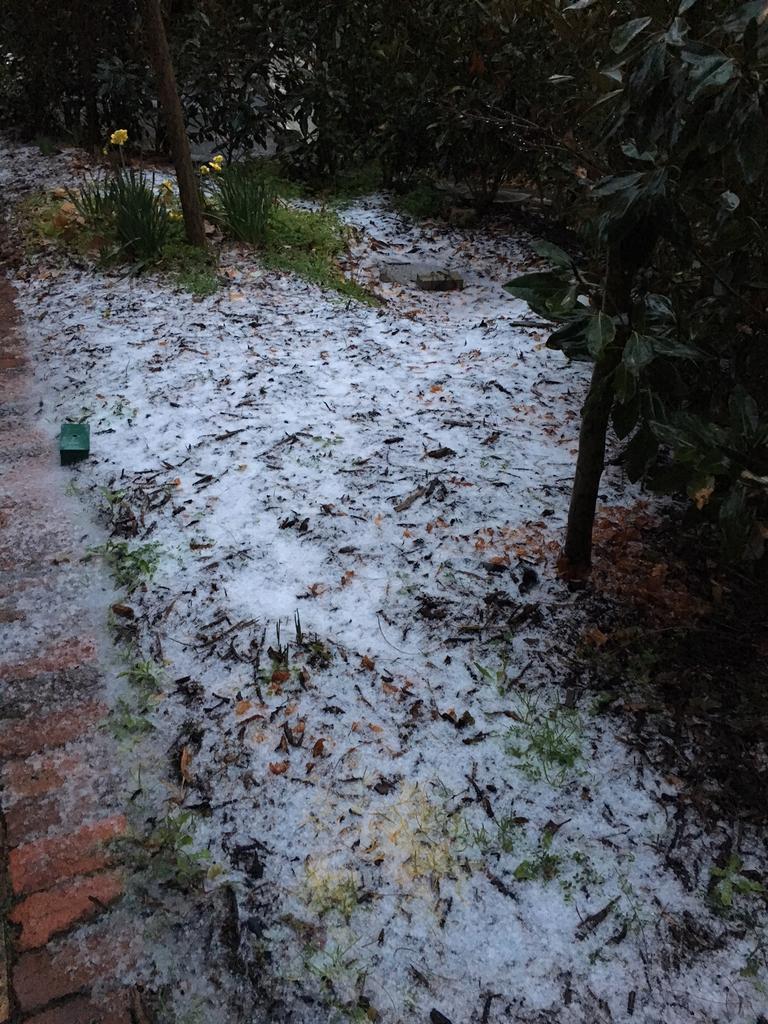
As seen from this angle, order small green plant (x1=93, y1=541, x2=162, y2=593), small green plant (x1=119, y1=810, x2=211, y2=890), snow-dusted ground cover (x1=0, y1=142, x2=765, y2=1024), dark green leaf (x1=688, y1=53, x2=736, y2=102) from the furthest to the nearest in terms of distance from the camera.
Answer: small green plant (x1=93, y1=541, x2=162, y2=593) < small green plant (x1=119, y1=810, x2=211, y2=890) < snow-dusted ground cover (x1=0, y1=142, x2=765, y2=1024) < dark green leaf (x1=688, y1=53, x2=736, y2=102)

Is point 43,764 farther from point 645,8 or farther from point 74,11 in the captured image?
point 74,11

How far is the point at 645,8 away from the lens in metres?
1.41

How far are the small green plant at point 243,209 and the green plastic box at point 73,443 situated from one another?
196cm

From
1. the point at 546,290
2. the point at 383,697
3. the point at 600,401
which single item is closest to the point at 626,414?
the point at 600,401

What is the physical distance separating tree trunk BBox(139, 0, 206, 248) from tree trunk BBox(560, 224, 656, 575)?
2.90 meters

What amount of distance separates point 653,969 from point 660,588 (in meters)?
0.96

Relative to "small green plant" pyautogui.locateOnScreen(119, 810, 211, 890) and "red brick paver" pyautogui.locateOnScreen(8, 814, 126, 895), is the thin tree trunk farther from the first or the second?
"red brick paver" pyautogui.locateOnScreen(8, 814, 126, 895)

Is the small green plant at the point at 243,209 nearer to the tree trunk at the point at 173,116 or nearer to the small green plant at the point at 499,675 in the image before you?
the tree trunk at the point at 173,116

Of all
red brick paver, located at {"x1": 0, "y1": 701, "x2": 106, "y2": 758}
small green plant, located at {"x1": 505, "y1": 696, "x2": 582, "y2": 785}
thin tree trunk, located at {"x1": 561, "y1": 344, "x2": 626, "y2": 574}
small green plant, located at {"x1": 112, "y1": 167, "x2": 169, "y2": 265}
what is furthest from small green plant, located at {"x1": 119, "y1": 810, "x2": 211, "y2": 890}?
small green plant, located at {"x1": 112, "y1": 167, "x2": 169, "y2": 265}

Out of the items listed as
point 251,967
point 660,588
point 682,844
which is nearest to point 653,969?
point 682,844

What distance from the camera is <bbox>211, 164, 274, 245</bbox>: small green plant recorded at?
4.05m

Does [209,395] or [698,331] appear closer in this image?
[698,331]

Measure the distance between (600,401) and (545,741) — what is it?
0.78 meters

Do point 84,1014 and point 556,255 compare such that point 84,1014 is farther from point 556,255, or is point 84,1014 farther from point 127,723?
point 556,255
